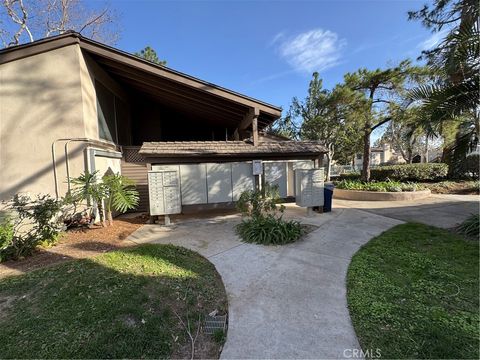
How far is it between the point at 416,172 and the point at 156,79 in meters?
14.3

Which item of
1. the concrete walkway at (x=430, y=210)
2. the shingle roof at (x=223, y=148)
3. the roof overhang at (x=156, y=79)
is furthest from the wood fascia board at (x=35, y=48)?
the concrete walkway at (x=430, y=210)

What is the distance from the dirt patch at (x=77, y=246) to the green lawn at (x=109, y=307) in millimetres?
445

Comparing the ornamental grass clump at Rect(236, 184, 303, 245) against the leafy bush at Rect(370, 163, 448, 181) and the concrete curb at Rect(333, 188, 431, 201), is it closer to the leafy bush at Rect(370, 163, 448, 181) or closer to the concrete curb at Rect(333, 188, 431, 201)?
the concrete curb at Rect(333, 188, 431, 201)

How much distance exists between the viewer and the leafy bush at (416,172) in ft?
45.2

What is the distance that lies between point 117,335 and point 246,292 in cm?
159

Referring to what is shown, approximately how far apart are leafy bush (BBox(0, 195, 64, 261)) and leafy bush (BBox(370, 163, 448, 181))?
1540 centimetres

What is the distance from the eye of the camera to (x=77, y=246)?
16.6ft

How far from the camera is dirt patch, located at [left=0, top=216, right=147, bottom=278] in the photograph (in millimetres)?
4270

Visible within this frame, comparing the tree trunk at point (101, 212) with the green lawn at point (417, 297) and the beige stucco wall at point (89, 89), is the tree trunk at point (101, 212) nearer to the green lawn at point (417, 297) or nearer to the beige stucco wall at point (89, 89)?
the beige stucco wall at point (89, 89)

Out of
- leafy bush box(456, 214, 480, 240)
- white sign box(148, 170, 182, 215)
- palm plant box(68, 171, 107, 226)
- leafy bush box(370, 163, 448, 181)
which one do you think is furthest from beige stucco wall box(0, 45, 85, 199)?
leafy bush box(370, 163, 448, 181)

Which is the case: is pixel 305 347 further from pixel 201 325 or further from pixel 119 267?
pixel 119 267

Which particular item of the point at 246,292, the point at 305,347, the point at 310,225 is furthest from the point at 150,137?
the point at 305,347

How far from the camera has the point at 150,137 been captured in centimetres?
1167

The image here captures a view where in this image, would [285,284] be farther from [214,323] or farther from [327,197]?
[327,197]
